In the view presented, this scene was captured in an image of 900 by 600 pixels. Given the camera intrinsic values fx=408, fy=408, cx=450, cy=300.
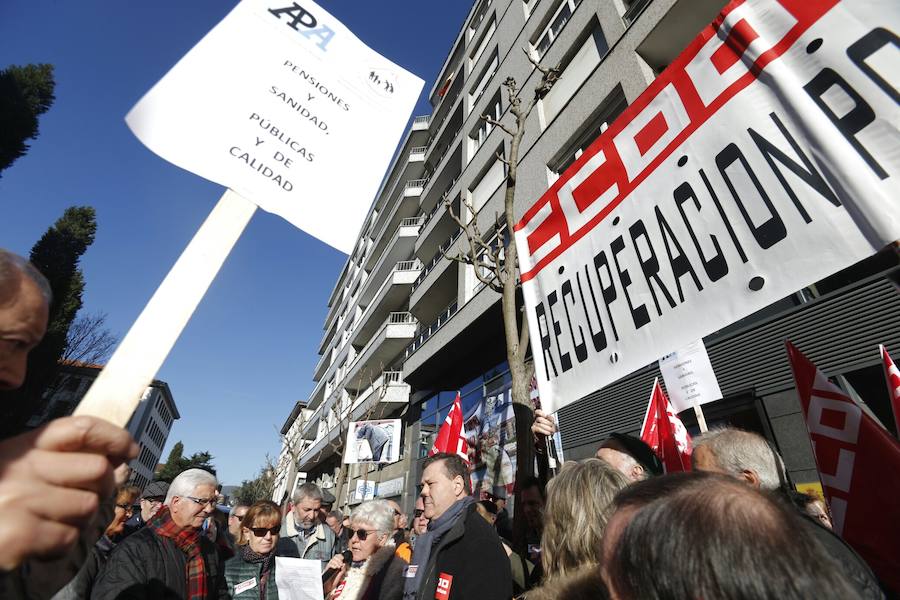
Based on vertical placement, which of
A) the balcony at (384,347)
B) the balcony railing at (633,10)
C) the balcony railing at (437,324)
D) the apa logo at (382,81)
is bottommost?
the apa logo at (382,81)

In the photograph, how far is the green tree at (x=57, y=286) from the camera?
16094 mm

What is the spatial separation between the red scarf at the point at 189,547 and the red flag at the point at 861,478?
133 inches

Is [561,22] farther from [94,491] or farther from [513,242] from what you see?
[94,491]

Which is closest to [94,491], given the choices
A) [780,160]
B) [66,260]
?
[780,160]

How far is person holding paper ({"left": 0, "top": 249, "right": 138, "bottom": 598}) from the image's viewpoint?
1.72 feet

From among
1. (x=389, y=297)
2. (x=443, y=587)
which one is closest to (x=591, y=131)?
(x=443, y=587)

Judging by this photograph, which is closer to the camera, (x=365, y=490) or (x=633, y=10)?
(x=633, y=10)

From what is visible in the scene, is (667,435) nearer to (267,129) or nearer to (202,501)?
(202,501)

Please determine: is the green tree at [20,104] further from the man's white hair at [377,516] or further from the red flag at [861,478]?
the red flag at [861,478]

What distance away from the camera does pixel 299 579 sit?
109 inches

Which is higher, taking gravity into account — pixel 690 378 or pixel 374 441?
pixel 374 441

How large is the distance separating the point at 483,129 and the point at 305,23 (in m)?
15.0

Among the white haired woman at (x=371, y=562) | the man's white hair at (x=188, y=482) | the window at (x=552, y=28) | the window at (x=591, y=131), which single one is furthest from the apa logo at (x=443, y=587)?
the window at (x=552, y=28)

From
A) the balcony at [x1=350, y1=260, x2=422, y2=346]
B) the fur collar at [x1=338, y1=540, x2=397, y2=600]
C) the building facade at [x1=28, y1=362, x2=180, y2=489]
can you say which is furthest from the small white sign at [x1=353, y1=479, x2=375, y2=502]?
the building facade at [x1=28, y1=362, x2=180, y2=489]
